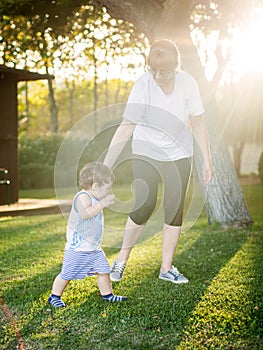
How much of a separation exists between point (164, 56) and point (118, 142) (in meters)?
0.73

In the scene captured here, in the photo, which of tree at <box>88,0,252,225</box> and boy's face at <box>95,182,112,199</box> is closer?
boy's face at <box>95,182,112,199</box>

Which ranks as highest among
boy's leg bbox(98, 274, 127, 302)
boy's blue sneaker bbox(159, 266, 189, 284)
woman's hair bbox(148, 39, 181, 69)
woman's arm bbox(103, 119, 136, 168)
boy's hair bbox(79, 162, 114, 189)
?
woman's hair bbox(148, 39, 181, 69)

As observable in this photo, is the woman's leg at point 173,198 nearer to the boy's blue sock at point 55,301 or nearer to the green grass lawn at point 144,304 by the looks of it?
the green grass lawn at point 144,304

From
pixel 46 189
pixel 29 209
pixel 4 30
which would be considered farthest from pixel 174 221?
pixel 46 189

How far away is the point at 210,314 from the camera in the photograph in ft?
14.0

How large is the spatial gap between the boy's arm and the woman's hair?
1.13 m

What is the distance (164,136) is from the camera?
507 centimetres

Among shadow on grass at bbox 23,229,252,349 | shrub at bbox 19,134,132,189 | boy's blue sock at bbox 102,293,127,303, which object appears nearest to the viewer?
shadow on grass at bbox 23,229,252,349

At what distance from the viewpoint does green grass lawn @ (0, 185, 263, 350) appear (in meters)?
3.75

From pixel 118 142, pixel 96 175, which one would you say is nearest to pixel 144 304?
pixel 96 175

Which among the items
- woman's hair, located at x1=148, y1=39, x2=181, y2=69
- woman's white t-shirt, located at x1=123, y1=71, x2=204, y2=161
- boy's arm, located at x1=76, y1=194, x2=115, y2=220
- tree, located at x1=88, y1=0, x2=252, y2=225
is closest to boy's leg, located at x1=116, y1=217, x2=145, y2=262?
woman's white t-shirt, located at x1=123, y1=71, x2=204, y2=161

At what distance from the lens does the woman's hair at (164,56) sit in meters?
4.80

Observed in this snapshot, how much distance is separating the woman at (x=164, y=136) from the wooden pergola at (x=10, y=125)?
817 cm

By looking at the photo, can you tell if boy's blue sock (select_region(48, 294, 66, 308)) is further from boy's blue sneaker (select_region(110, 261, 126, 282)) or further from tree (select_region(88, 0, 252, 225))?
tree (select_region(88, 0, 252, 225))
